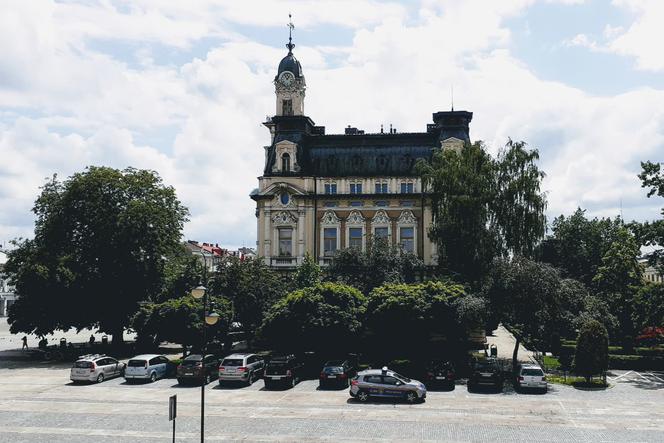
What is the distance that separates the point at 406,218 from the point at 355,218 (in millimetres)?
4894

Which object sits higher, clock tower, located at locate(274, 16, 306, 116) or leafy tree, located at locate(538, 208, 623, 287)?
clock tower, located at locate(274, 16, 306, 116)

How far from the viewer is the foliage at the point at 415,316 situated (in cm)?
4259

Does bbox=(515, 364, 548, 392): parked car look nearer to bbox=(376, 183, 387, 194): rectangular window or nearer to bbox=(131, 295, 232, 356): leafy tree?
bbox=(131, 295, 232, 356): leafy tree

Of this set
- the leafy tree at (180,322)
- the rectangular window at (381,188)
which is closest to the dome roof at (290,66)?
the rectangular window at (381,188)

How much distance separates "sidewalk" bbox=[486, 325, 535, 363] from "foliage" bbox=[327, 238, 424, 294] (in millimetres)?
Answer: 9367

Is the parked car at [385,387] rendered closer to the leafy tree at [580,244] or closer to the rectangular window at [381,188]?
the rectangular window at [381,188]

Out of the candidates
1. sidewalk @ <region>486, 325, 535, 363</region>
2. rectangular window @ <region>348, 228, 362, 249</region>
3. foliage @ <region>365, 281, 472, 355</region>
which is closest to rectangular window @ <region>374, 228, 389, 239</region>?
rectangular window @ <region>348, 228, 362, 249</region>

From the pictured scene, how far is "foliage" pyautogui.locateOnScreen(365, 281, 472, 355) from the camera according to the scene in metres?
42.6

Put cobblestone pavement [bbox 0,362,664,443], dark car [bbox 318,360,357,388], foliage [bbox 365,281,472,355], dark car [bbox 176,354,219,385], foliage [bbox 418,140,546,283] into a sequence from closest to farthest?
cobblestone pavement [bbox 0,362,664,443]
dark car [bbox 318,360,357,388]
dark car [bbox 176,354,219,385]
foliage [bbox 365,281,472,355]
foliage [bbox 418,140,546,283]

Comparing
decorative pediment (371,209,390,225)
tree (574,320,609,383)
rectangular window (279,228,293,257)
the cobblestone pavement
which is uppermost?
decorative pediment (371,209,390,225)

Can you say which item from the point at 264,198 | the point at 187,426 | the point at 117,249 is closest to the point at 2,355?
the point at 117,249

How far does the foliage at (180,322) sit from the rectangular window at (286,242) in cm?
1777

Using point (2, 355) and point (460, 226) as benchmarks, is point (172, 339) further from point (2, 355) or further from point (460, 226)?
point (460, 226)

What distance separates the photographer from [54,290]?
50.8 metres
